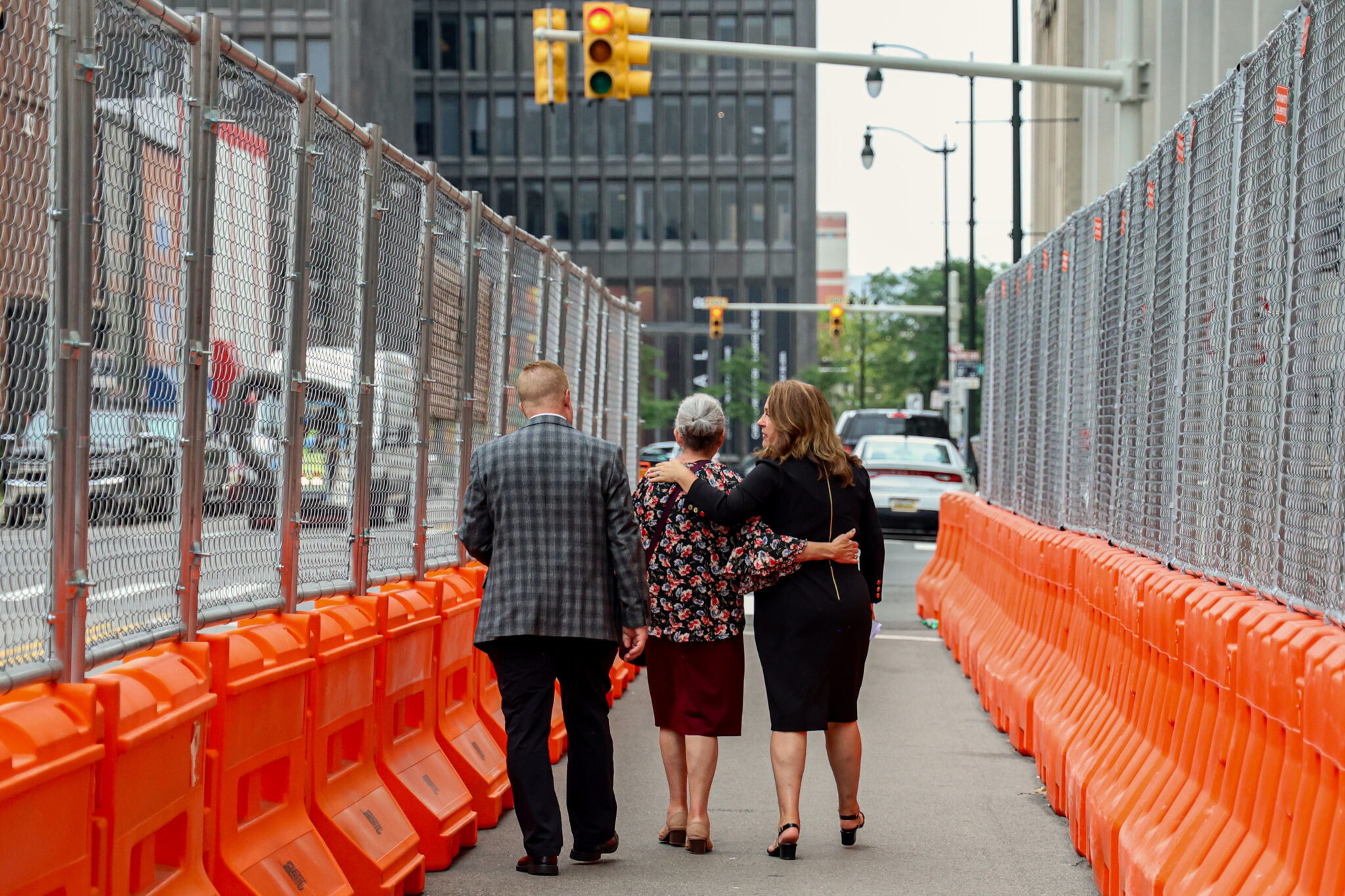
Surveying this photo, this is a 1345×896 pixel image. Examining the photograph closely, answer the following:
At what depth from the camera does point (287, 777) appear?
514cm

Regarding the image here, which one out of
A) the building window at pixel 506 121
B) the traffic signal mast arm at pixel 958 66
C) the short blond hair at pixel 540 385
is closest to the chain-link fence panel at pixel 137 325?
the short blond hair at pixel 540 385

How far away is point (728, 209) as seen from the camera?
3027 inches

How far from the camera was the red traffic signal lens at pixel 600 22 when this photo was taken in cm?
1581

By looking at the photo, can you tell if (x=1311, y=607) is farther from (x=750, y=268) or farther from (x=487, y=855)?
(x=750, y=268)

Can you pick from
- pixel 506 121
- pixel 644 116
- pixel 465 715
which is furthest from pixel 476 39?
pixel 465 715

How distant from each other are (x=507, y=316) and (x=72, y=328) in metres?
5.50

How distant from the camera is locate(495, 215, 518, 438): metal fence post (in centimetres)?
913

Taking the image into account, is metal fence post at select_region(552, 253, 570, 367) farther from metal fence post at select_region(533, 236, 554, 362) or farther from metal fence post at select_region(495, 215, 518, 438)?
metal fence post at select_region(495, 215, 518, 438)

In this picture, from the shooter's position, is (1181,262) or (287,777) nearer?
(287,777)

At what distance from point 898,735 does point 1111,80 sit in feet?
24.5

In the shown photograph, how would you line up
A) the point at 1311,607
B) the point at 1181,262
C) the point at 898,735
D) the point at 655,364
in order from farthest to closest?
1. the point at 655,364
2. the point at 898,735
3. the point at 1181,262
4. the point at 1311,607

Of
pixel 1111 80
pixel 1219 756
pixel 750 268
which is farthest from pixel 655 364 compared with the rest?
pixel 1219 756

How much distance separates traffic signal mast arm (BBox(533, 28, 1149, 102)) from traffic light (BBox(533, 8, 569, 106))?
58cm

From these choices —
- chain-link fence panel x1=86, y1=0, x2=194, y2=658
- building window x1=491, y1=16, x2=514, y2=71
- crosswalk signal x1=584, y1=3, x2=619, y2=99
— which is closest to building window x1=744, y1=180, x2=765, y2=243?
building window x1=491, y1=16, x2=514, y2=71
